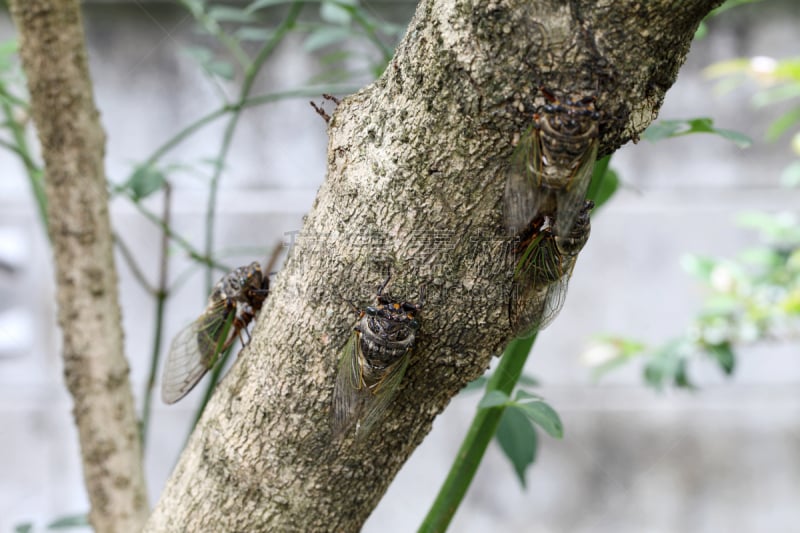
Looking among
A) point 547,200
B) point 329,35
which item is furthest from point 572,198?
point 329,35

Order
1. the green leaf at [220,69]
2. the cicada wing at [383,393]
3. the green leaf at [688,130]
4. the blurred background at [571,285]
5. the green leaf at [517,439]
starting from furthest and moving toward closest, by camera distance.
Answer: the blurred background at [571,285]
the green leaf at [220,69]
the green leaf at [517,439]
the green leaf at [688,130]
the cicada wing at [383,393]

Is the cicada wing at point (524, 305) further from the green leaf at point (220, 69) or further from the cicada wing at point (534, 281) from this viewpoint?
the green leaf at point (220, 69)

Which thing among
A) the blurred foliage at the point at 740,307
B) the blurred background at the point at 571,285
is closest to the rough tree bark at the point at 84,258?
the blurred foliage at the point at 740,307

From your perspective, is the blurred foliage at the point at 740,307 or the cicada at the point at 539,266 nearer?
the cicada at the point at 539,266

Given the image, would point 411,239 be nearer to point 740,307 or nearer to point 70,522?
point 70,522

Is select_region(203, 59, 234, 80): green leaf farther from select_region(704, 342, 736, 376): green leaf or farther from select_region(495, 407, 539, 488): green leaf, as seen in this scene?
select_region(704, 342, 736, 376): green leaf

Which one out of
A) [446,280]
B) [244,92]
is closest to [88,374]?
[244,92]

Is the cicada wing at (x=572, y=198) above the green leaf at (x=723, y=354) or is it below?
above
